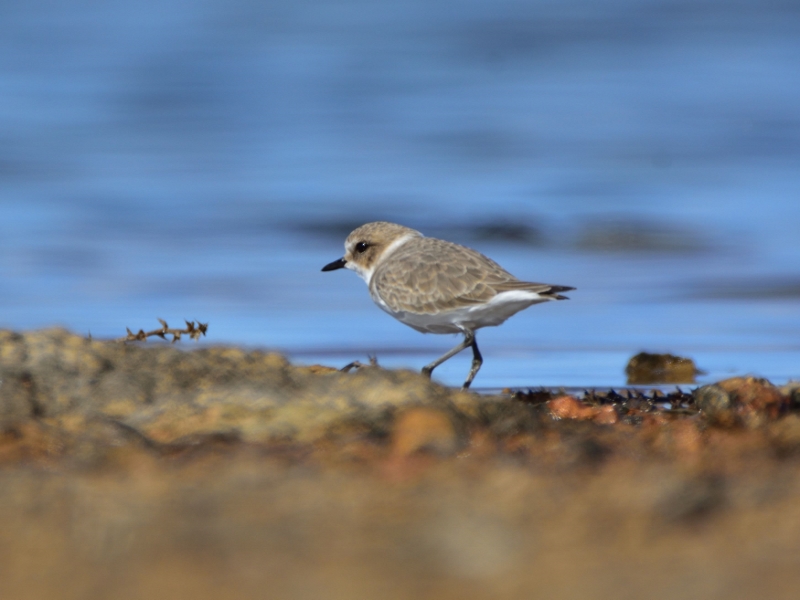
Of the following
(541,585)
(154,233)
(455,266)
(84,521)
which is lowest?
(541,585)

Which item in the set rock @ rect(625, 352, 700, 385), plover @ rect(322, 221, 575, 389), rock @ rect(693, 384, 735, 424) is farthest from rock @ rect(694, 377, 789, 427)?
rock @ rect(625, 352, 700, 385)

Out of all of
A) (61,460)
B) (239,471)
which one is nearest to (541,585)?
(239,471)

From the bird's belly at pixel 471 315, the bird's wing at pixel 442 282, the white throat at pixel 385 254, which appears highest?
the white throat at pixel 385 254

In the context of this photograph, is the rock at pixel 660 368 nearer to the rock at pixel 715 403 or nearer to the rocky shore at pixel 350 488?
the rock at pixel 715 403

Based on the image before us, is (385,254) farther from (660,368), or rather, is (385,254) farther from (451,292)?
(660,368)

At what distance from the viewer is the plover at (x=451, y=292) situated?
6055 millimetres

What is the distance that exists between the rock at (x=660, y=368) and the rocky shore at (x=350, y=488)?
216 cm

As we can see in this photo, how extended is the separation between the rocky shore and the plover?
64.8 inches

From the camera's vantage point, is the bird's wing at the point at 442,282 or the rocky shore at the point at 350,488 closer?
the rocky shore at the point at 350,488

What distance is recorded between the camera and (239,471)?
122 inches

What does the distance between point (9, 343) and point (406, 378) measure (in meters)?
1.47

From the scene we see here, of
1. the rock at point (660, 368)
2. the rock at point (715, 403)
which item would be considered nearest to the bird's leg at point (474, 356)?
the rock at point (660, 368)

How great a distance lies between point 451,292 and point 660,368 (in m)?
1.51

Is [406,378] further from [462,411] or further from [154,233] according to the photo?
[154,233]
